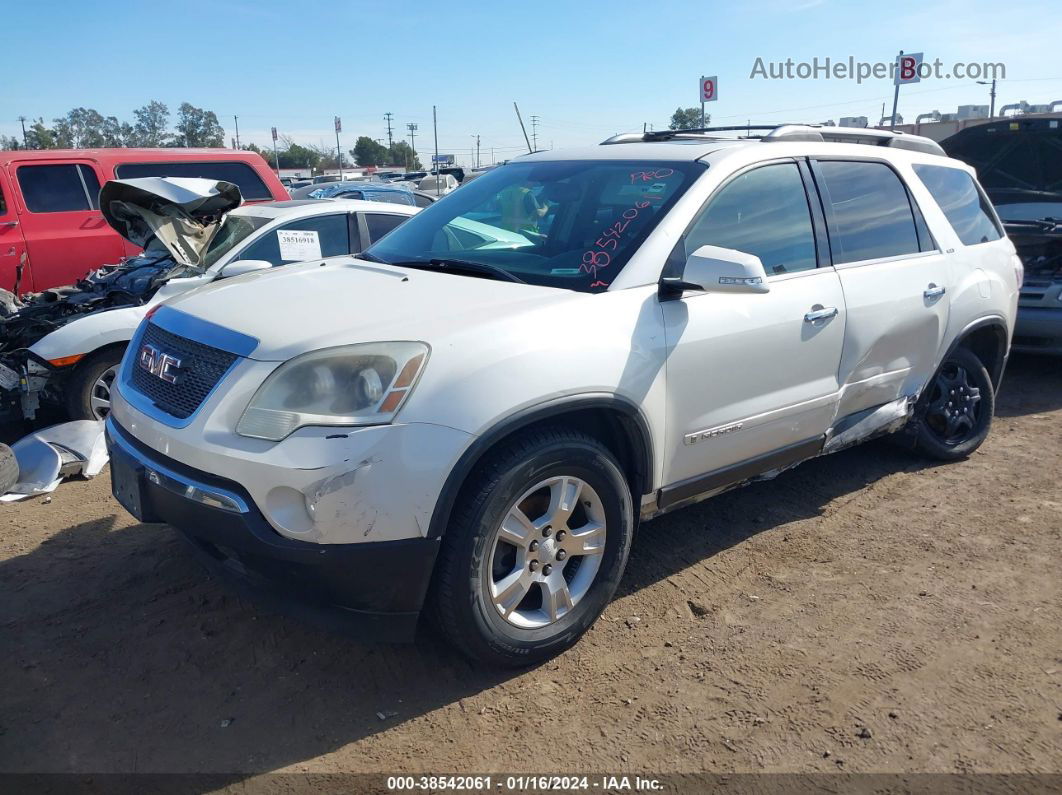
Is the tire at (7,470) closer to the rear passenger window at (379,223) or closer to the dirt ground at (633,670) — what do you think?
the dirt ground at (633,670)

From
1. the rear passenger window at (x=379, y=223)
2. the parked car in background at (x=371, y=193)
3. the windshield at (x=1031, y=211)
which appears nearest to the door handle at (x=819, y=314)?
the rear passenger window at (x=379, y=223)

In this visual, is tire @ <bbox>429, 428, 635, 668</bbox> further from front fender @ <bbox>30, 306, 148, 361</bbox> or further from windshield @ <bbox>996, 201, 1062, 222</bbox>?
windshield @ <bbox>996, 201, 1062, 222</bbox>

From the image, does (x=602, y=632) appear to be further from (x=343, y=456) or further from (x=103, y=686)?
(x=103, y=686)

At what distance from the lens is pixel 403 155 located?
87.3 metres

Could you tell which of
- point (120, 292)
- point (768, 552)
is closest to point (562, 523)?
point (768, 552)

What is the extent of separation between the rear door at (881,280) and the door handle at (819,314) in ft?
0.53

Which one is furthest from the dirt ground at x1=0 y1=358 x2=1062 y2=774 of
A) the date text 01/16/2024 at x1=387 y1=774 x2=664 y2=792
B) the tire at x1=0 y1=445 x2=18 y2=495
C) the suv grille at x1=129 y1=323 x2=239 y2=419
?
the suv grille at x1=129 y1=323 x2=239 y2=419

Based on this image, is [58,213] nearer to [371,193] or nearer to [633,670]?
[633,670]

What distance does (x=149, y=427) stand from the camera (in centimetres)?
290

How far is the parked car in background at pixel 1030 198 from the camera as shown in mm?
6867

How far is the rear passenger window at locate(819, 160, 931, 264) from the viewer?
400cm

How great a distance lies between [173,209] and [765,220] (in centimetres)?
451

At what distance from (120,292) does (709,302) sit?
4.55 meters

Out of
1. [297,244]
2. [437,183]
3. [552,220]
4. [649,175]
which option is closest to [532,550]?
[552,220]
